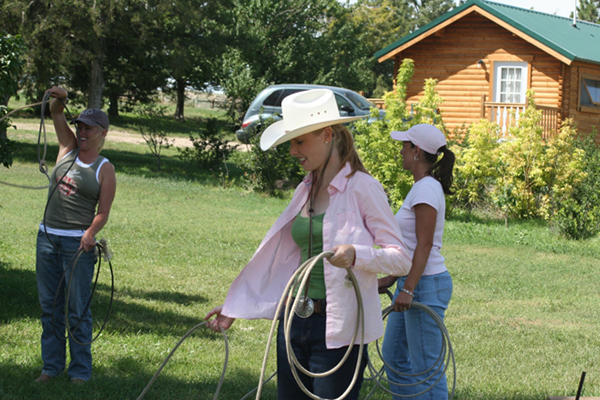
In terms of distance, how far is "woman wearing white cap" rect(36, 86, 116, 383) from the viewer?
4.22 m

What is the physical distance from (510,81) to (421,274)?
17.7m

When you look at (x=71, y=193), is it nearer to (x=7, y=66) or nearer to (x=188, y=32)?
(x=7, y=66)

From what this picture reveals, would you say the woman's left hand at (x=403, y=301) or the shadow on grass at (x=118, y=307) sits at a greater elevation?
the woman's left hand at (x=403, y=301)

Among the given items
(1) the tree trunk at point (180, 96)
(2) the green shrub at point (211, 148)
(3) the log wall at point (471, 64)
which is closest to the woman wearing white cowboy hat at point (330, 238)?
(2) the green shrub at point (211, 148)

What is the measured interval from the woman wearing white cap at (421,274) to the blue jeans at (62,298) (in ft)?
6.67

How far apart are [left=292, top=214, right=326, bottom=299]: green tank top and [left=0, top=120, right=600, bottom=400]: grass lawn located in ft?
6.43

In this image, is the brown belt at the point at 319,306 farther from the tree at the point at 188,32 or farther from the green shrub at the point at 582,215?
the tree at the point at 188,32

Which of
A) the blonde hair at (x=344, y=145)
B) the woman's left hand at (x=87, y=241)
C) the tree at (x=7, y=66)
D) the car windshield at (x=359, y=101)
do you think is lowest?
the woman's left hand at (x=87, y=241)

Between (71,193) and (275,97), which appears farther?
(275,97)

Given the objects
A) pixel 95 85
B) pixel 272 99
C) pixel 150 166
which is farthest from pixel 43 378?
pixel 95 85

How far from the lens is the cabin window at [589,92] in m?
19.2

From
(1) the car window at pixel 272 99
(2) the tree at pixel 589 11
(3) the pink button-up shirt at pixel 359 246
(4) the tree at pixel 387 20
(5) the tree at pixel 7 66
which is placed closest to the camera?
(3) the pink button-up shirt at pixel 359 246

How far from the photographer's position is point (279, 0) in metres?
33.2

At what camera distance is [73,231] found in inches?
168
